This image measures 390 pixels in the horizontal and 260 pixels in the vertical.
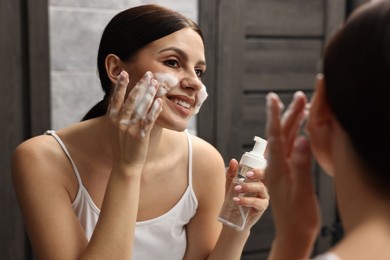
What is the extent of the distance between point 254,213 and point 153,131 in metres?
0.28

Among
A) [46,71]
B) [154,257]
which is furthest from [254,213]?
[46,71]

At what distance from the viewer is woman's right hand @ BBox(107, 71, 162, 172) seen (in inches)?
38.6

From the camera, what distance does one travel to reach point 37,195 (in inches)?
41.6

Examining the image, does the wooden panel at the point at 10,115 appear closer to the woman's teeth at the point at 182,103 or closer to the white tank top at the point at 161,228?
the white tank top at the point at 161,228

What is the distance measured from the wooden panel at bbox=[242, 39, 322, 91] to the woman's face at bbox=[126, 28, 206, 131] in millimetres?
927

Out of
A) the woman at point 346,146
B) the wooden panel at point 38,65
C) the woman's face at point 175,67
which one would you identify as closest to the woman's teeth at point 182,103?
the woman's face at point 175,67

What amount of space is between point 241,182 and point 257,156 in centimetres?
6

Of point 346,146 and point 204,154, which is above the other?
point 346,146

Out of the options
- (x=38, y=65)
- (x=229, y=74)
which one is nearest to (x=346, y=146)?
(x=38, y=65)

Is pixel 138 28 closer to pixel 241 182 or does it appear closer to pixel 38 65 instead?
pixel 241 182

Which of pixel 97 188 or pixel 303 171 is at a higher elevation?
pixel 303 171

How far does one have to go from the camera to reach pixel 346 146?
55cm

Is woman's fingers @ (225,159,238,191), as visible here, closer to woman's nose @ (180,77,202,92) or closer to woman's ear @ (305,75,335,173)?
woman's nose @ (180,77,202,92)

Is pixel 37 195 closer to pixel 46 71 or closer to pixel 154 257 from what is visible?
pixel 154 257
